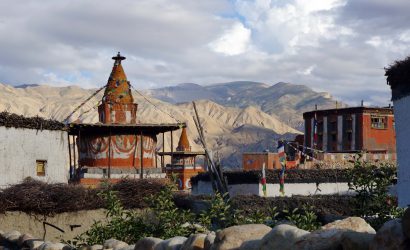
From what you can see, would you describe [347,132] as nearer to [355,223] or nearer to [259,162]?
[259,162]

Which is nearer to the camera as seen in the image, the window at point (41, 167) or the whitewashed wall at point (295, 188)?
the window at point (41, 167)

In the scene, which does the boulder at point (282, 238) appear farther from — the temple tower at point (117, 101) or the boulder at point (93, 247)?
the temple tower at point (117, 101)

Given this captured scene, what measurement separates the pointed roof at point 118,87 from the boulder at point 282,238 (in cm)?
3218

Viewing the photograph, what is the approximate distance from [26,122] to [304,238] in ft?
72.1

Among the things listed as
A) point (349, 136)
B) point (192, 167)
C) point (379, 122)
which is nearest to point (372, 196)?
point (192, 167)

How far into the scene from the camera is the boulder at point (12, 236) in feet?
46.9

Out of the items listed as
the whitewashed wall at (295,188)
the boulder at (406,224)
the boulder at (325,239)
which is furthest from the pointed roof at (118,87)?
the boulder at (406,224)

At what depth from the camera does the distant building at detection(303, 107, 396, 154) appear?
59.0m

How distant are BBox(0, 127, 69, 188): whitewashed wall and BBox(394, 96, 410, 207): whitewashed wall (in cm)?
1431

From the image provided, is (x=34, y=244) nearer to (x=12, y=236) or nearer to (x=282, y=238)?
(x=12, y=236)

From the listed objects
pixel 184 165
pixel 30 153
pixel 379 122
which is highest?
pixel 379 122

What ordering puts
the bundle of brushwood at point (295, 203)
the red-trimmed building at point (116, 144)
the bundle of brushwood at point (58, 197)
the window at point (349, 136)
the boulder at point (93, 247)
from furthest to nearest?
1. the window at point (349, 136)
2. the red-trimmed building at point (116, 144)
3. the bundle of brushwood at point (295, 203)
4. the bundle of brushwood at point (58, 197)
5. the boulder at point (93, 247)

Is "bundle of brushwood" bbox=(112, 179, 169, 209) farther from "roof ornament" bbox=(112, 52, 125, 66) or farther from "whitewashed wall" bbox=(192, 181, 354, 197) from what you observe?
"roof ornament" bbox=(112, 52, 125, 66)

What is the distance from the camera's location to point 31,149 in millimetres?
26266
